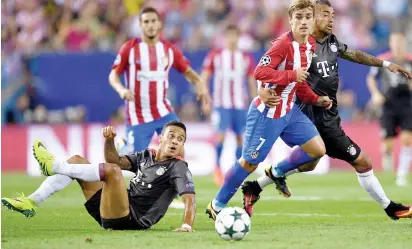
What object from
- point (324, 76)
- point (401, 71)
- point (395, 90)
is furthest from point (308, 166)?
point (395, 90)

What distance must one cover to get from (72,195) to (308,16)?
5610 millimetres

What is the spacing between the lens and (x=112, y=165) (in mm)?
8047

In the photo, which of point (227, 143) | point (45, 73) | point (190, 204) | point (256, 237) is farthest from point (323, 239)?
point (45, 73)

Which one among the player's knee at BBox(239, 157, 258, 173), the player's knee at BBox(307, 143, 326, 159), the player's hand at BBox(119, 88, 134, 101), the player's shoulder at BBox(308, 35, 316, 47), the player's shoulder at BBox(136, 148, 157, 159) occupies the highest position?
the player's shoulder at BBox(308, 35, 316, 47)

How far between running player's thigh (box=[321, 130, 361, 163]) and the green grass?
661mm

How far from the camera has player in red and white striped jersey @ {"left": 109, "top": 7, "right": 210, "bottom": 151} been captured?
11.3 m

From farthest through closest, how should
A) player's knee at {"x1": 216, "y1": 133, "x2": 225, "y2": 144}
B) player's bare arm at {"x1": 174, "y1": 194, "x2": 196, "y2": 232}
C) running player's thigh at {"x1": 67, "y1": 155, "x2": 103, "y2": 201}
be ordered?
player's knee at {"x1": 216, "y1": 133, "x2": 225, "y2": 144} → running player's thigh at {"x1": 67, "y1": 155, "x2": 103, "y2": 201} → player's bare arm at {"x1": 174, "y1": 194, "x2": 196, "y2": 232}

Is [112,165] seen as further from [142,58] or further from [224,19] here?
[224,19]

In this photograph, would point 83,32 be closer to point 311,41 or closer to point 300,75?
point 311,41

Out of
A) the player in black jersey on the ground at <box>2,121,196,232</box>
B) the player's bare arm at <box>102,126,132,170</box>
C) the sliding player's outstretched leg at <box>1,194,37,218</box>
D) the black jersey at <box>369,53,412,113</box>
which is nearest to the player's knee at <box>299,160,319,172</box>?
the player in black jersey on the ground at <box>2,121,196,232</box>

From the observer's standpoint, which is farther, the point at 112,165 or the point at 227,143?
the point at 227,143

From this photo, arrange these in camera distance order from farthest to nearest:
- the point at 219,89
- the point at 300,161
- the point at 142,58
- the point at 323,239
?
the point at 219,89 → the point at 142,58 → the point at 300,161 → the point at 323,239

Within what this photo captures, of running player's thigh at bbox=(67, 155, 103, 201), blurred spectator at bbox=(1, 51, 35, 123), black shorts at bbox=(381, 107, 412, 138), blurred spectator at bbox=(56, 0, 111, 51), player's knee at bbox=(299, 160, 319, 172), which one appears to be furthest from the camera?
blurred spectator at bbox=(56, 0, 111, 51)

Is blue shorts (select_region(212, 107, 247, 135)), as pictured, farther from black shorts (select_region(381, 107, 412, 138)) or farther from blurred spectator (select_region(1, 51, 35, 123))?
blurred spectator (select_region(1, 51, 35, 123))
